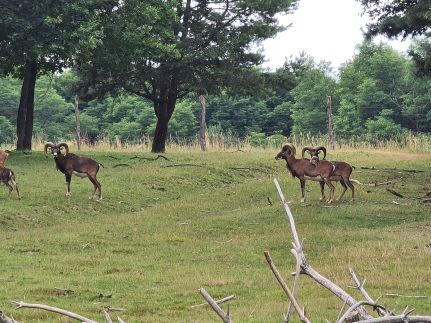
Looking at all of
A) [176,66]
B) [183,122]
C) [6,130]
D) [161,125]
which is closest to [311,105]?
[183,122]

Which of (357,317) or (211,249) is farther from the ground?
(357,317)

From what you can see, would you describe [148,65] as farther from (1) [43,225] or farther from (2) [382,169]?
(1) [43,225]

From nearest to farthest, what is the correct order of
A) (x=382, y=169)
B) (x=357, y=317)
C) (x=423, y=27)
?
(x=357, y=317), (x=423, y=27), (x=382, y=169)

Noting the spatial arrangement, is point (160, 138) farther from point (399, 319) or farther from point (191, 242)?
point (399, 319)

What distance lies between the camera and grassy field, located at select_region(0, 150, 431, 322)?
1074 centimetres

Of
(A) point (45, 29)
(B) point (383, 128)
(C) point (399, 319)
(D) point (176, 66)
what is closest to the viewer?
(C) point (399, 319)

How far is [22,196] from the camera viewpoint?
22.0m

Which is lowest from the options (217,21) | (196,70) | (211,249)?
(211,249)

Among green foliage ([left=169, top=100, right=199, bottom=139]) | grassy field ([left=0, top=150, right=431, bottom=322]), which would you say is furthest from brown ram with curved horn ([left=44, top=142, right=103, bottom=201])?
green foliage ([left=169, top=100, right=199, bottom=139])

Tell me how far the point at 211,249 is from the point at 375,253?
3.26 m

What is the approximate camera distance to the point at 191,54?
37.0m

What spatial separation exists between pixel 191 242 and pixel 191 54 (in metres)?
21.4

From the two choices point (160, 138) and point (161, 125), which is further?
point (161, 125)

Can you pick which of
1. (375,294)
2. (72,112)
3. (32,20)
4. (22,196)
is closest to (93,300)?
(375,294)
